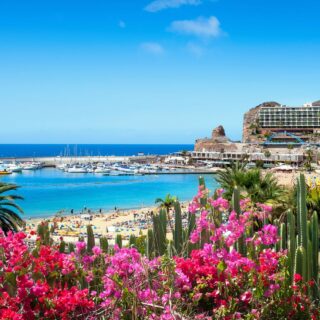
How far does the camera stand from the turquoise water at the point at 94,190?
52.0 m

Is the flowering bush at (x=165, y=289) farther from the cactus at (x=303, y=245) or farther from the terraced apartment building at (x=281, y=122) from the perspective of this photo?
the terraced apartment building at (x=281, y=122)

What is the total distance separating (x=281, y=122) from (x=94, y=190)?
303 ft

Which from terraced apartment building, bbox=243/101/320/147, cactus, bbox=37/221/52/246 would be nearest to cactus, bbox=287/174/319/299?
cactus, bbox=37/221/52/246

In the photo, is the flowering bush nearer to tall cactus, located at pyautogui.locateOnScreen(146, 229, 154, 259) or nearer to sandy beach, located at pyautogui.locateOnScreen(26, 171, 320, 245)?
tall cactus, located at pyautogui.locateOnScreen(146, 229, 154, 259)

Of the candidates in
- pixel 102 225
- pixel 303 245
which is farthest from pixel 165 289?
pixel 102 225

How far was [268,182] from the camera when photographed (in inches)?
795

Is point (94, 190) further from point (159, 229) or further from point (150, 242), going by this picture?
point (159, 229)

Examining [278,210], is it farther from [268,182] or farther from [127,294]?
[127,294]

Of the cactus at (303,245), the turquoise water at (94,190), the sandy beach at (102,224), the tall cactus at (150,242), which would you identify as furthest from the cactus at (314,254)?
the turquoise water at (94,190)

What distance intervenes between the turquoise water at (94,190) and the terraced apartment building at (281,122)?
5387 cm

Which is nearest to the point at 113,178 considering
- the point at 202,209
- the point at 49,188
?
the point at 49,188

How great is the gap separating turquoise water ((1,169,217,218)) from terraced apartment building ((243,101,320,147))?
53865 mm

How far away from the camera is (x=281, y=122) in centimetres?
14525

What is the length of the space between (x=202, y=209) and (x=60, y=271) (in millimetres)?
2034
